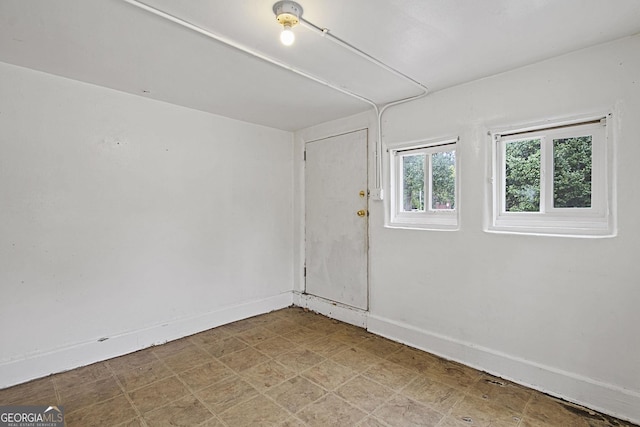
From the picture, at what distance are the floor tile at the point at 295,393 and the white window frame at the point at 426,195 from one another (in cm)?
153

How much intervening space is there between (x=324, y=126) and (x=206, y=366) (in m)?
2.61

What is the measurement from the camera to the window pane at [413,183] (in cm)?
287

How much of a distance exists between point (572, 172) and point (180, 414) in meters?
2.88

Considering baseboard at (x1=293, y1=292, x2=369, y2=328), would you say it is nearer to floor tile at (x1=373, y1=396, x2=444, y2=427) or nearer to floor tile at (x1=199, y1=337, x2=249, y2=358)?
floor tile at (x1=199, y1=337, x2=249, y2=358)

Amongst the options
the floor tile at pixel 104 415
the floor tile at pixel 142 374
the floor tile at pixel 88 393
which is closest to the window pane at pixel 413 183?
the floor tile at pixel 142 374

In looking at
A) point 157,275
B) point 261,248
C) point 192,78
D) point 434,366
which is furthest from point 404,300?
point 192,78

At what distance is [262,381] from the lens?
86.9 inches

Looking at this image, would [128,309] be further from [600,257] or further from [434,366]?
[600,257]

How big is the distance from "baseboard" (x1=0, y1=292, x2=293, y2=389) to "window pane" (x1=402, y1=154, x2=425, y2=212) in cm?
199

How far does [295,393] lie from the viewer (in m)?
2.07

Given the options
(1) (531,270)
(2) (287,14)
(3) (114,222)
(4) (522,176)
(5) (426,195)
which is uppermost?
(2) (287,14)

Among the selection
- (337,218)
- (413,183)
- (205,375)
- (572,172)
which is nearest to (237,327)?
(205,375)

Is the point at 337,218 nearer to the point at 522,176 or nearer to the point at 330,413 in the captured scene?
the point at 522,176

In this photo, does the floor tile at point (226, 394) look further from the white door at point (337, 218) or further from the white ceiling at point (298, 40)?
the white ceiling at point (298, 40)
